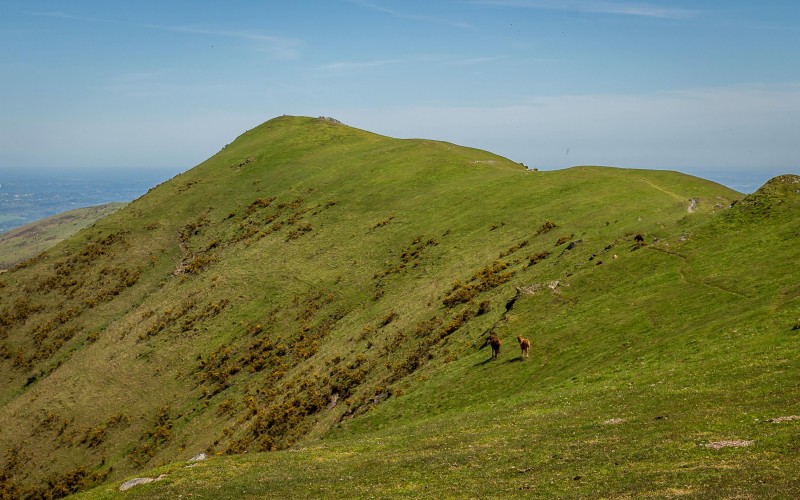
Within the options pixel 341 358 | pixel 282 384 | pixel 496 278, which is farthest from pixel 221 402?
pixel 496 278

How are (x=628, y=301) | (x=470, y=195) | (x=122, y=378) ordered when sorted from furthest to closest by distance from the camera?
(x=470, y=195) → (x=122, y=378) → (x=628, y=301)

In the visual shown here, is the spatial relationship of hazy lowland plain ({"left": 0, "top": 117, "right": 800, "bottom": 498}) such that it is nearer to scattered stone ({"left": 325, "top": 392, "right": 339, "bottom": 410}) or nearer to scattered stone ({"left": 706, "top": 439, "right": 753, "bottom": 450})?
scattered stone ({"left": 706, "top": 439, "right": 753, "bottom": 450})

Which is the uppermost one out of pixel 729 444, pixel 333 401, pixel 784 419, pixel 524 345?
pixel 784 419

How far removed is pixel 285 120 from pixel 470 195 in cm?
8961

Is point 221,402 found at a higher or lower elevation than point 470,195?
lower

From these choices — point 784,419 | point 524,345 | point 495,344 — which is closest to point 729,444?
point 784,419

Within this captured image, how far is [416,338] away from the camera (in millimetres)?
60844

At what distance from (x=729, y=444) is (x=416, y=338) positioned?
1467 inches

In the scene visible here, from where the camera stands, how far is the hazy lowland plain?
30109mm

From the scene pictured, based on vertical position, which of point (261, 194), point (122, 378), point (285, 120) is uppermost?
point (285, 120)

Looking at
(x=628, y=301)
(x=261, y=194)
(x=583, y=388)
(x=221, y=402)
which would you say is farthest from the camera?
(x=261, y=194)

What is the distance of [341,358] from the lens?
6400cm

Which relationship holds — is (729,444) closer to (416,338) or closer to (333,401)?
(416,338)

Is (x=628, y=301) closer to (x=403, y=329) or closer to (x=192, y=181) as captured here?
(x=403, y=329)
